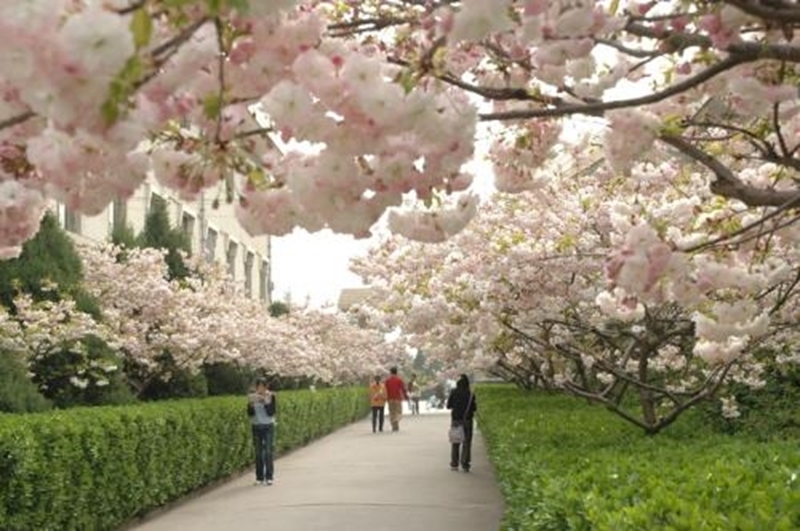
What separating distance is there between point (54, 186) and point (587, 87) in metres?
2.30

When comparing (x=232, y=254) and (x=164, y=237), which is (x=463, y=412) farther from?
(x=232, y=254)

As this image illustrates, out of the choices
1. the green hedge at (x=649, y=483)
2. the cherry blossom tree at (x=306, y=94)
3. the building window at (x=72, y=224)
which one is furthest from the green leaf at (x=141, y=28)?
the building window at (x=72, y=224)

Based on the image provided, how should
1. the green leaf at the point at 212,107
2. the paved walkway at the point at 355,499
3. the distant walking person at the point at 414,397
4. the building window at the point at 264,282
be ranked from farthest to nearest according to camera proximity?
the distant walking person at the point at 414,397 → the building window at the point at 264,282 → the paved walkway at the point at 355,499 → the green leaf at the point at 212,107

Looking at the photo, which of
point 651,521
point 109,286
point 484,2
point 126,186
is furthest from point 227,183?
point 109,286

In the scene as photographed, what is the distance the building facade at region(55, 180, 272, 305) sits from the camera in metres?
21.9

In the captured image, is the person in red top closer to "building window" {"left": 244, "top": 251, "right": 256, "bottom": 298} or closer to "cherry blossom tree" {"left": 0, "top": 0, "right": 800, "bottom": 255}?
"building window" {"left": 244, "top": 251, "right": 256, "bottom": 298}

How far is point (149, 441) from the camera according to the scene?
12.4 metres

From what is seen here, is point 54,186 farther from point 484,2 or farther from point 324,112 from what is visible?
point 484,2

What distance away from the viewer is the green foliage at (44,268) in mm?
14320

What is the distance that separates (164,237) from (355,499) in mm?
10303

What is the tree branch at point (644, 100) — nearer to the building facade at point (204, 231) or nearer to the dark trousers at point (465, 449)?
the building facade at point (204, 231)

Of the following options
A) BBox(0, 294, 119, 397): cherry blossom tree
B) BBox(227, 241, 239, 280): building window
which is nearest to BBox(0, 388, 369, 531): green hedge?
BBox(0, 294, 119, 397): cherry blossom tree

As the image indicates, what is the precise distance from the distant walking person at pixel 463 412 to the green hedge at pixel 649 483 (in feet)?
21.3

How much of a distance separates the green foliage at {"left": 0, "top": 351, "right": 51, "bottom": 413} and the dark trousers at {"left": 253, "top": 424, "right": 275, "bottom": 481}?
4.46 metres
